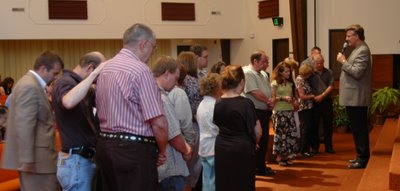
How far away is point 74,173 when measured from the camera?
10.4 ft

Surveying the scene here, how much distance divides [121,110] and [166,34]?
35.2ft

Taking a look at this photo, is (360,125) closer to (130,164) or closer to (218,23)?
(130,164)

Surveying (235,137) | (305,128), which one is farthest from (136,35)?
(305,128)

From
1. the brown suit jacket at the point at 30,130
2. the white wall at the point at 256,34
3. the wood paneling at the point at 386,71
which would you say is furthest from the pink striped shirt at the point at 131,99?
the white wall at the point at 256,34

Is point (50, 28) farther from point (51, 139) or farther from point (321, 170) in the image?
point (51, 139)

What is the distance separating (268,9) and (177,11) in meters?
2.38

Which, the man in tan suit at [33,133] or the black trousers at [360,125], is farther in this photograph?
the black trousers at [360,125]

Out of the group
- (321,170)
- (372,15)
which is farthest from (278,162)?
(372,15)

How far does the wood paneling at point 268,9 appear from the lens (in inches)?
500

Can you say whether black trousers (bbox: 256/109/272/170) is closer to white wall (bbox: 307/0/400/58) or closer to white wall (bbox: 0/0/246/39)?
white wall (bbox: 307/0/400/58)

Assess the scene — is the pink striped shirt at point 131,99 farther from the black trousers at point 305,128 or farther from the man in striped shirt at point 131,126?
the black trousers at point 305,128

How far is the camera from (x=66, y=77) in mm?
3250

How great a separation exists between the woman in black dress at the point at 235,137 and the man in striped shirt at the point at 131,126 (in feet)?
4.38

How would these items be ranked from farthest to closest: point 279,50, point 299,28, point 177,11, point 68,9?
1. point 177,11
2. point 279,50
3. point 68,9
4. point 299,28
